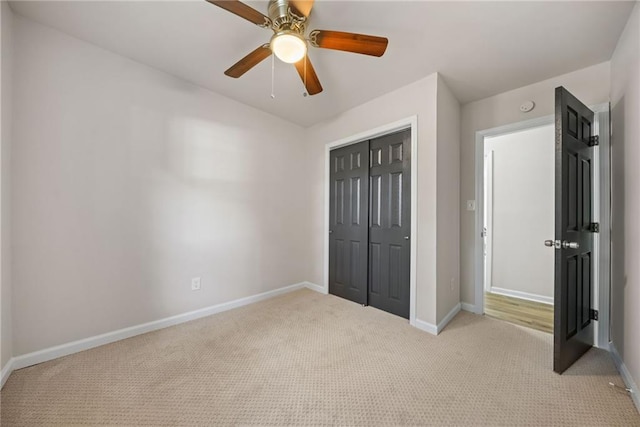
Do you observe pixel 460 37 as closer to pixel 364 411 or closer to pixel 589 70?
pixel 589 70

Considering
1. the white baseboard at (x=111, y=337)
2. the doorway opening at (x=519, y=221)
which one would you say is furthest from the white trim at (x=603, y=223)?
the white baseboard at (x=111, y=337)

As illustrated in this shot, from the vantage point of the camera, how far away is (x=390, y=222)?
280cm

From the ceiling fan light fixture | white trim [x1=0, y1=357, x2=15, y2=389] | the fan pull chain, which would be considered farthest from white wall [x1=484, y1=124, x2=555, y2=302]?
white trim [x1=0, y1=357, x2=15, y2=389]

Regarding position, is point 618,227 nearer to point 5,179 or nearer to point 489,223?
point 489,223

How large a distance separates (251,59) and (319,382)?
2.25 m

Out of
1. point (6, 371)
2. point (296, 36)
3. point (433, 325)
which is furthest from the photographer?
point (433, 325)

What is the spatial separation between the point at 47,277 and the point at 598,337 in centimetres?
440

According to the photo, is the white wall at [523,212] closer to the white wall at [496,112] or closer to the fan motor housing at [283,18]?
the white wall at [496,112]

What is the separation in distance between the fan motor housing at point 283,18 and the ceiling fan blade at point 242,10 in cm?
7

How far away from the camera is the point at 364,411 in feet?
4.59

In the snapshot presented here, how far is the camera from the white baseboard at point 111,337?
1.73 metres

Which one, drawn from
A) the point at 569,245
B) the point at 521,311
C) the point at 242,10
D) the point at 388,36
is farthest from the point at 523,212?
the point at 242,10

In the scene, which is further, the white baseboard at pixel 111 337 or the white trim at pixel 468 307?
the white trim at pixel 468 307

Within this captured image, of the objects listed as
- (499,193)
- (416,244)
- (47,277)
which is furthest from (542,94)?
(47,277)
